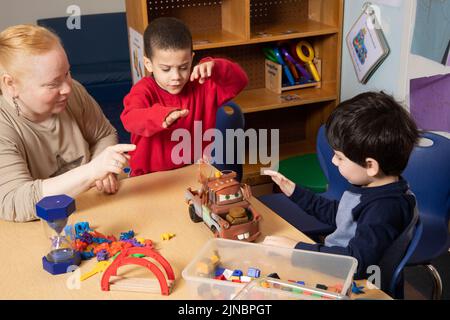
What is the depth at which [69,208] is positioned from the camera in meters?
1.33

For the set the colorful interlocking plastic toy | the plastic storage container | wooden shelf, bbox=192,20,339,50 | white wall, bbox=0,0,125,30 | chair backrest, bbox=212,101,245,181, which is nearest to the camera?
the plastic storage container

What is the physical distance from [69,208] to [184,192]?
0.47m

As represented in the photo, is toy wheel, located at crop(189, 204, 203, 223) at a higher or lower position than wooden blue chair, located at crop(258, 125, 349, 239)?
higher

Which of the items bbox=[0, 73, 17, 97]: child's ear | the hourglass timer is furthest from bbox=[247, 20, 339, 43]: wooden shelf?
the hourglass timer

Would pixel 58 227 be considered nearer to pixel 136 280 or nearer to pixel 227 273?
pixel 136 280

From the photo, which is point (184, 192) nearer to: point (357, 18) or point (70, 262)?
point (70, 262)

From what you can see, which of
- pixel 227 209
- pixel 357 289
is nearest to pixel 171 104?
pixel 227 209

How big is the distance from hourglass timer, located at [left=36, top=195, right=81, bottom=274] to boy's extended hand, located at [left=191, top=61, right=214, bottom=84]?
722mm

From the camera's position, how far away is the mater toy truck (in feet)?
4.55

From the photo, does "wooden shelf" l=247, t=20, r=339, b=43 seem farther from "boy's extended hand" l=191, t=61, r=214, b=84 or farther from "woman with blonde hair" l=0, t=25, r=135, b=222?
"woman with blonde hair" l=0, t=25, r=135, b=222

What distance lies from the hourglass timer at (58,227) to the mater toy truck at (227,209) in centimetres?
33

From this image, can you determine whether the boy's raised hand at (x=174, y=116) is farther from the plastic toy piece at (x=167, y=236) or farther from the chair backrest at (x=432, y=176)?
the chair backrest at (x=432, y=176)
